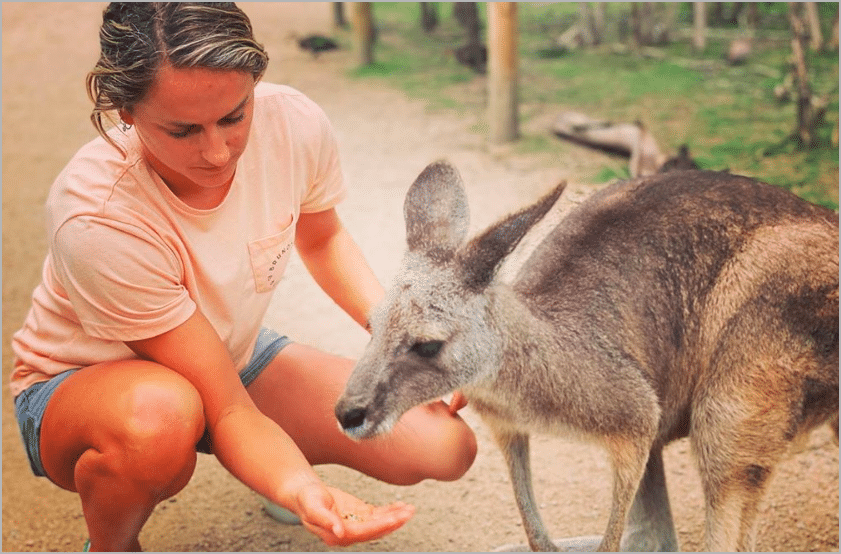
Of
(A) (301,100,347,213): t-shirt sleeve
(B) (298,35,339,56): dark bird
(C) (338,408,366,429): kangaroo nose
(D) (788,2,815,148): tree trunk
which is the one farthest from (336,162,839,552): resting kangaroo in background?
(D) (788,2,815,148): tree trunk

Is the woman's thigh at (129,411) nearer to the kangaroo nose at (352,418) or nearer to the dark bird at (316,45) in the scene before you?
the kangaroo nose at (352,418)

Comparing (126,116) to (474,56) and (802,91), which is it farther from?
(474,56)

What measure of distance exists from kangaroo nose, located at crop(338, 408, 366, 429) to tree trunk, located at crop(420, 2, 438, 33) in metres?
4.40

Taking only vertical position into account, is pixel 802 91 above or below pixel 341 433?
above

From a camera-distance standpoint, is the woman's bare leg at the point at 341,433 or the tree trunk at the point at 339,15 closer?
the woman's bare leg at the point at 341,433

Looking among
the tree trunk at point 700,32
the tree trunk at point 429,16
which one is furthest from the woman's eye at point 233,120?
the tree trunk at point 700,32

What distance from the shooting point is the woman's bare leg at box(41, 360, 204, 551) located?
69.9 inches

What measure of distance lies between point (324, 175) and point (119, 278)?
1.59 feet

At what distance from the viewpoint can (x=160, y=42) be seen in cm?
140

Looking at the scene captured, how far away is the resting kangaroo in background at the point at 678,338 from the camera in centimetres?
195

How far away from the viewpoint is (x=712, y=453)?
2.06m

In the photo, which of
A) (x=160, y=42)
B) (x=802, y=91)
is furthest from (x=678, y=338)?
(x=802, y=91)

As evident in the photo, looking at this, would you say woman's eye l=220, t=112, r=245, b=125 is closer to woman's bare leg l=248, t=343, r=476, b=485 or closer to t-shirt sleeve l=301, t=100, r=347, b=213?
t-shirt sleeve l=301, t=100, r=347, b=213

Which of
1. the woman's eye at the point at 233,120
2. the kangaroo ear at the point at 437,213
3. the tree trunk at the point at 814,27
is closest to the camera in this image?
the woman's eye at the point at 233,120
